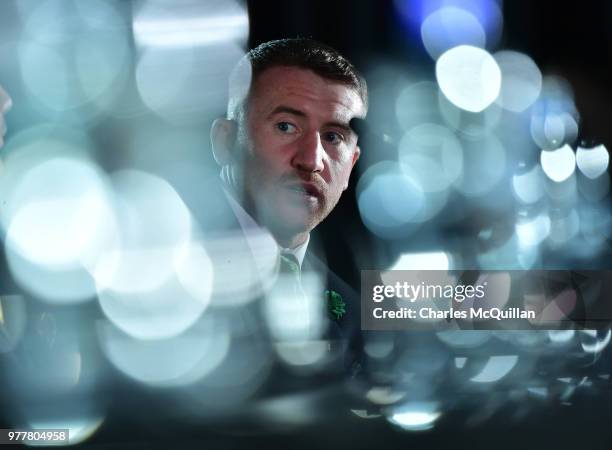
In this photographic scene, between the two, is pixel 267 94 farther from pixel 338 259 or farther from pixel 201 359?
pixel 201 359

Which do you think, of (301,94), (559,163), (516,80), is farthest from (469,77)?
(301,94)

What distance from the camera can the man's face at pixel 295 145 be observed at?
1.76 metres

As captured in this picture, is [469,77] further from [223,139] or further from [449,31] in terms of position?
[223,139]

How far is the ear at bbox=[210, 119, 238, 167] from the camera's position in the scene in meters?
1.75

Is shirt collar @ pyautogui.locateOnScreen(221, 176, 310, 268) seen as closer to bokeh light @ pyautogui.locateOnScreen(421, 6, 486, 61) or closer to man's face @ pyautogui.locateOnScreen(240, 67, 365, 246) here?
man's face @ pyautogui.locateOnScreen(240, 67, 365, 246)

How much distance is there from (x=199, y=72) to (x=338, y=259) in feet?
2.21

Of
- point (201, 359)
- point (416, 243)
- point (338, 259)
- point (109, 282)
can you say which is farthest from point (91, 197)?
point (416, 243)

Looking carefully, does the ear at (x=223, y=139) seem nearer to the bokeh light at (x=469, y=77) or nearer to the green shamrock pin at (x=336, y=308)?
the green shamrock pin at (x=336, y=308)

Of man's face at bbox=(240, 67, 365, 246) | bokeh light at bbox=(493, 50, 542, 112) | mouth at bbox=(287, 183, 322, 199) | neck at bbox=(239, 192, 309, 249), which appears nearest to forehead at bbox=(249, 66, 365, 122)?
man's face at bbox=(240, 67, 365, 246)

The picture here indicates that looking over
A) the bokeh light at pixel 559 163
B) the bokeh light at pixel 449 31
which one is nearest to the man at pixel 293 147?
the bokeh light at pixel 449 31

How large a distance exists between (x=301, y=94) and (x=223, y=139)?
0.86 ft

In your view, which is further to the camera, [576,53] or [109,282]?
[576,53]

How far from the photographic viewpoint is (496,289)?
182 centimetres

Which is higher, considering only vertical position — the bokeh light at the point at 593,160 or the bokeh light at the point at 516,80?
the bokeh light at the point at 516,80
